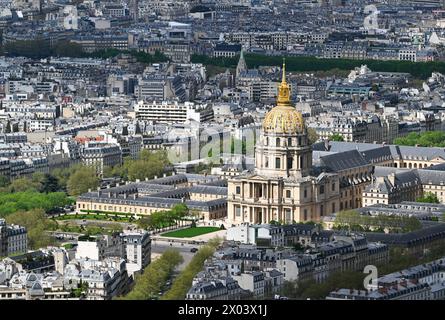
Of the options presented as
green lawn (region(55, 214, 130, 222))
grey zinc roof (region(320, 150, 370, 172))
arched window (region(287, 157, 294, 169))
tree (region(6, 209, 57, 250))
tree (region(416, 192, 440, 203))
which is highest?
arched window (region(287, 157, 294, 169))

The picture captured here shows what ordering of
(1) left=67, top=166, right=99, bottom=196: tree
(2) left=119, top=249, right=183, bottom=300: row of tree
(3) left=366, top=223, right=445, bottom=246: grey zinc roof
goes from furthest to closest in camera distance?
1. (1) left=67, top=166, right=99, bottom=196: tree
2. (3) left=366, top=223, right=445, bottom=246: grey zinc roof
3. (2) left=119, top=249, right=183, bottom=300: row of tree

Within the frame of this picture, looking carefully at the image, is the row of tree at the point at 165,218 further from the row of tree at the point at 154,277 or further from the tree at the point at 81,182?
the row of tree at the point at 154,277

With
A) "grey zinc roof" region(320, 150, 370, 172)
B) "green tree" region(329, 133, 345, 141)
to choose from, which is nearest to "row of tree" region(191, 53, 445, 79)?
"green tree" region(329, 133, 345, 141)

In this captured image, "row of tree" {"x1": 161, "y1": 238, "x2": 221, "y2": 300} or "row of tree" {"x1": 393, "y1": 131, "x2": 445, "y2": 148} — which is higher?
"row of tree" {"x1": 161, "y1": 238, "x2": 221, "y2": 300}

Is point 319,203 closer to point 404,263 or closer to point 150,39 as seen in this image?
point 404,263

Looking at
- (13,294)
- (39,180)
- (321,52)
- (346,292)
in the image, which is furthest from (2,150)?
(321,52)

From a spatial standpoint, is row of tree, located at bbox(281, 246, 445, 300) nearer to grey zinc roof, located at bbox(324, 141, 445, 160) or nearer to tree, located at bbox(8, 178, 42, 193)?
tree, located at bbox(8, 178, 42, 193)

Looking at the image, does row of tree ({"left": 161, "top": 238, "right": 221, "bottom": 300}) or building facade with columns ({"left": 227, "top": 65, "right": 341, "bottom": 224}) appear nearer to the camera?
row of tree ({"left": 161, "top": 238, "right": 221, "bottom": 300})
